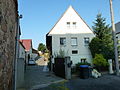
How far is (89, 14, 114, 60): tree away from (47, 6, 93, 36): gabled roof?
7.05ft

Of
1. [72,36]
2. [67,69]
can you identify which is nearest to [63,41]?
[72,36]

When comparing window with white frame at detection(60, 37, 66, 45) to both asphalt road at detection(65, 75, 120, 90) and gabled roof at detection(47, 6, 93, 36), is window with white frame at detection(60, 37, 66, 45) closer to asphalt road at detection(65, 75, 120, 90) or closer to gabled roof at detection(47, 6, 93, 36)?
gabled roof at detection(47, 6, 93, 36)

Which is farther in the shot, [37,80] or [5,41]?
[37,80]

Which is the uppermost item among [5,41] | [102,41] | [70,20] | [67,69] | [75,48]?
[70,20]

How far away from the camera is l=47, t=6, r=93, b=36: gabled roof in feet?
71.7

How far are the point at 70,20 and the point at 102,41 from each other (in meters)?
6.73

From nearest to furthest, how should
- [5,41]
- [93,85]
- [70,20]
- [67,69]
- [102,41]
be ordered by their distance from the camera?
[5,41] < [93,85] < [67,69] < [102,41] < [70,20]

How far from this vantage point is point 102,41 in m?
21.6

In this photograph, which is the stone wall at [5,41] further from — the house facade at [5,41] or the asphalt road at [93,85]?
the asphalt road at [93,85]

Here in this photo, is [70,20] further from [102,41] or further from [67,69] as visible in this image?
[67,69]

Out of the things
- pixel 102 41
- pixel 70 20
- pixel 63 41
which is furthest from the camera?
pixel 70 20

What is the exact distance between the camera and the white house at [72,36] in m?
21.5

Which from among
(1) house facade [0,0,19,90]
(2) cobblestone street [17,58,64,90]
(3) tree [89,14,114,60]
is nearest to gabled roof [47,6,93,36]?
(3) tree [89,14,114,60]

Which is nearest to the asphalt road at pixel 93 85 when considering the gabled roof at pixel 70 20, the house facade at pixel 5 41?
the house facade at pixel 5 41
